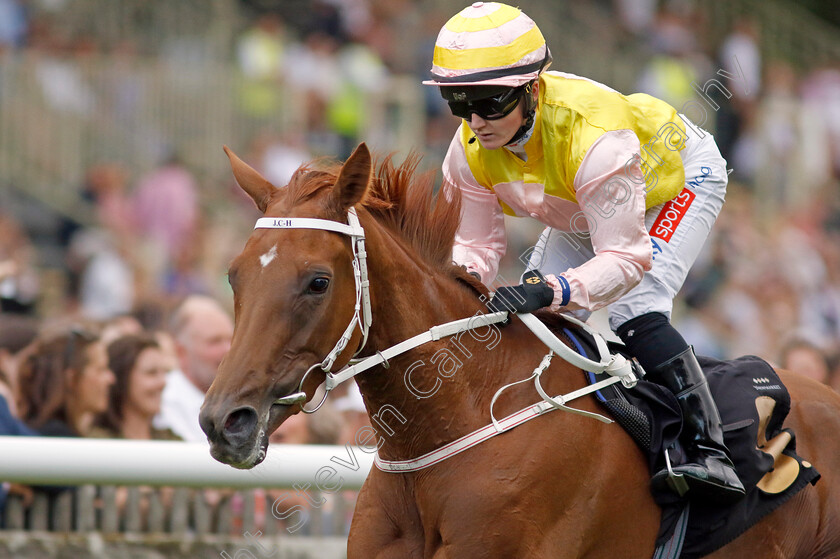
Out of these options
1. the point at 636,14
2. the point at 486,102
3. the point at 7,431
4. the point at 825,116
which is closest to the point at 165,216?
the point at 7,431

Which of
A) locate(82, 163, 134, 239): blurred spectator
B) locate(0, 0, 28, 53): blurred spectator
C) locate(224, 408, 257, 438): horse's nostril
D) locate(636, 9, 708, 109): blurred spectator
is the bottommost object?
locate(636, 9, 708, 109): blurred spectator

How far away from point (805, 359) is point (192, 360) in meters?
3.60

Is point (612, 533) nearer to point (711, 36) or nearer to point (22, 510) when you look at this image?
point (22, 510)

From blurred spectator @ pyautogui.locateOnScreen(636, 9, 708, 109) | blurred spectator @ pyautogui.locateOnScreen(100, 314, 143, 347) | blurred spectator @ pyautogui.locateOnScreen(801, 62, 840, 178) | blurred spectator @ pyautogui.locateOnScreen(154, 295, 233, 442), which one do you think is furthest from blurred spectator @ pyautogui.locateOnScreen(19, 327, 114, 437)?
blurred spectator @ pyautogui.locateOnScreen(801, 62, 840, 178)

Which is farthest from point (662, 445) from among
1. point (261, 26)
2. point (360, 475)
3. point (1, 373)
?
point (261, 26)

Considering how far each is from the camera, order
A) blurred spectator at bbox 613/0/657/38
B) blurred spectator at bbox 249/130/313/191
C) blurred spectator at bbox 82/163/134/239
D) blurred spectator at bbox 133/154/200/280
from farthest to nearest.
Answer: blurred spectator at bbox 613/0/657/38
blurred spectator at bbox 249/130/313/191
blurred spectator at bbox 82/163/134/239
blurred spectator at bbox 133/154/200/280

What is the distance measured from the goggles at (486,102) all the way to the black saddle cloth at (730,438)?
0.75 m

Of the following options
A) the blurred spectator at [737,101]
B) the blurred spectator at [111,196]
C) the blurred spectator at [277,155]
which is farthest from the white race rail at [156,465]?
the blurred spectator at [737,101]

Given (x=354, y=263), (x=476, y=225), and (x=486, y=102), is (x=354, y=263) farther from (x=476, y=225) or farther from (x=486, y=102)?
(x=476, y=225)

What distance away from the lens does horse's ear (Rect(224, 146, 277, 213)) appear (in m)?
3.29

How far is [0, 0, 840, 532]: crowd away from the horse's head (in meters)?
2.37

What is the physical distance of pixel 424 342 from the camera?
3.22 metres

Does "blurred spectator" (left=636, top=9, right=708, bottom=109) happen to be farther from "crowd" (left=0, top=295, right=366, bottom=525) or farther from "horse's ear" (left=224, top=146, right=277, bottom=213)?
"horse's ear" (left=224, top=146, right=277, bottom=213)

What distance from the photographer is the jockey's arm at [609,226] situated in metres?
3.31
